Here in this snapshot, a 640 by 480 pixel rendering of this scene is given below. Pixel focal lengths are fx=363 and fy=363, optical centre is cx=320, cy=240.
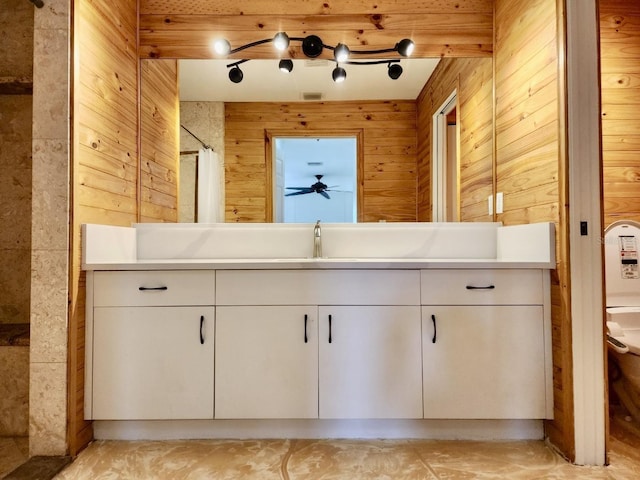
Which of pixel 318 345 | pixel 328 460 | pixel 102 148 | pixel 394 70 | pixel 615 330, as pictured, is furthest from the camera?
pixel 394 70

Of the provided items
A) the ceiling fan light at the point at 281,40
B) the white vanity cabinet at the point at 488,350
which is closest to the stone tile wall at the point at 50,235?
the ceiling fan light at the point at 281,40

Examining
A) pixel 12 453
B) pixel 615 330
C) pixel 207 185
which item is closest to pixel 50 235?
pixel 207 185

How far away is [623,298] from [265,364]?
1944 mm

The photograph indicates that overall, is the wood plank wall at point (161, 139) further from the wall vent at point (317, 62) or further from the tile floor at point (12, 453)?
the tile floor at point (12, 453)

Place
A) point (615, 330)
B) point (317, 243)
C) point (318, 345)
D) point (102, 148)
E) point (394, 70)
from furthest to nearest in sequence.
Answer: point (394, 70) → point (317, 243) → point (615, 330) → point (102, 148) → point (318, 345)

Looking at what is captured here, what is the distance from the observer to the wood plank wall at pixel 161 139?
2.05 meters

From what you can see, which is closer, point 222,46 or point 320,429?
point 320,429

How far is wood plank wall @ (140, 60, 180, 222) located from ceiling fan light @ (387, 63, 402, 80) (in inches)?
47.7

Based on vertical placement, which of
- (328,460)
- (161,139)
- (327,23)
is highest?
(327,23)

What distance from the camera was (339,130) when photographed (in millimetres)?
2062

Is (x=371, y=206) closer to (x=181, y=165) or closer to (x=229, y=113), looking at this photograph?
(x=229, y=113)

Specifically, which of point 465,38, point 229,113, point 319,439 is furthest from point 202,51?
point 319,439

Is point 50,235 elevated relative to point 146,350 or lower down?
elevated

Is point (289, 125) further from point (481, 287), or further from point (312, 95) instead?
point (481, 287)
